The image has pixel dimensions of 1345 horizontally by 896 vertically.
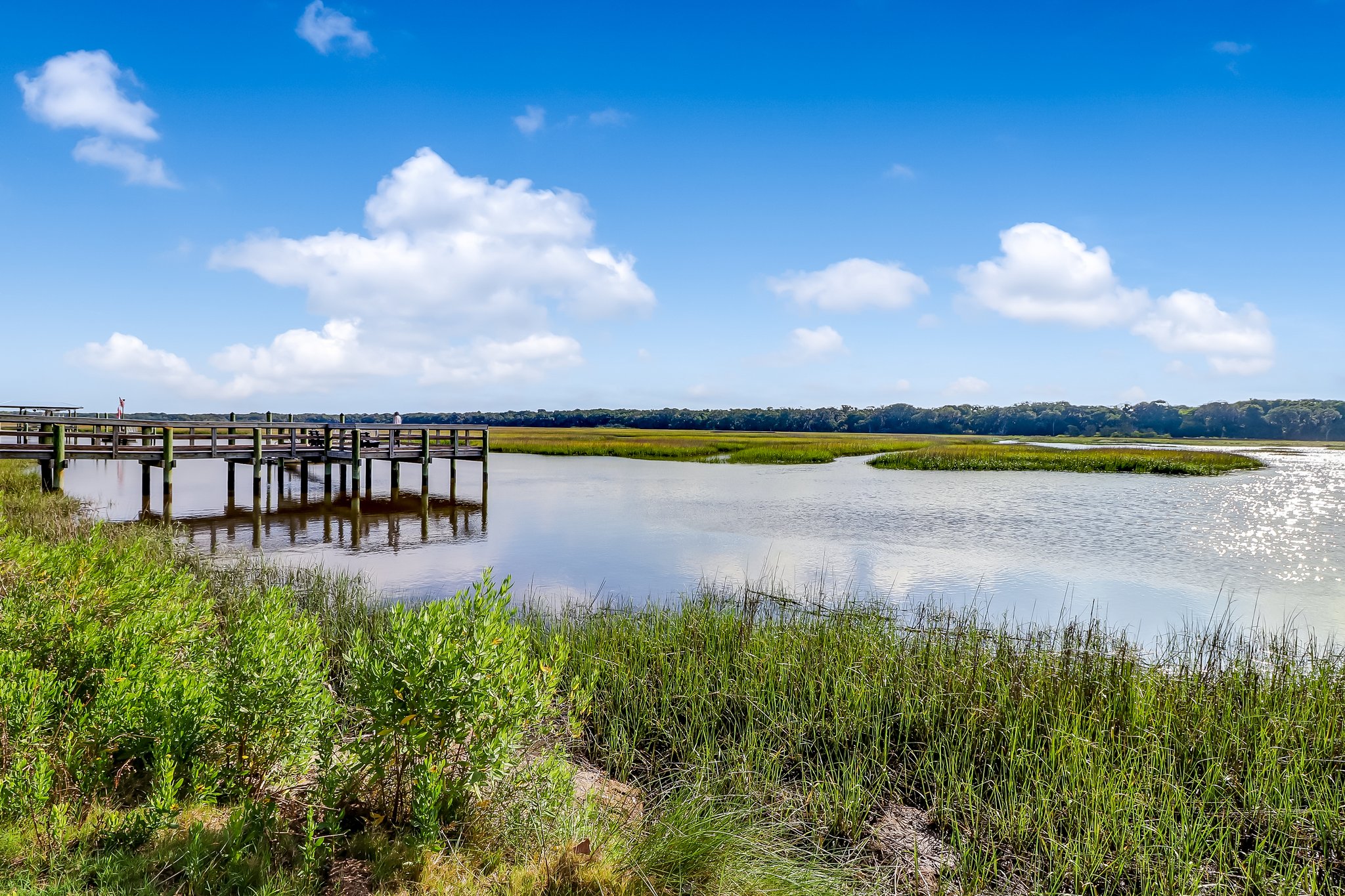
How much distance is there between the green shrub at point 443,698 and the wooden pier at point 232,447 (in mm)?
21638

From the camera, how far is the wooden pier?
22.3 m

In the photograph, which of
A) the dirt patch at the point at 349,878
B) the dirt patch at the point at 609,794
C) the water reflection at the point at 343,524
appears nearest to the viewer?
the dirt patch at the point at 349,878

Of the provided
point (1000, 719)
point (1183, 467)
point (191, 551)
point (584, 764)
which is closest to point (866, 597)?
point (1000, 719)

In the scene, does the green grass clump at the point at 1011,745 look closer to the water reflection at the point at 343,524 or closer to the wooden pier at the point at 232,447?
the water reflection at the point at 343,524

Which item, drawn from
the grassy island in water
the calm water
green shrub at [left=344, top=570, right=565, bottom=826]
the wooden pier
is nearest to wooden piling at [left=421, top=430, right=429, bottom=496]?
the wooden pier

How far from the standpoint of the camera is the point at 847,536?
1962cm

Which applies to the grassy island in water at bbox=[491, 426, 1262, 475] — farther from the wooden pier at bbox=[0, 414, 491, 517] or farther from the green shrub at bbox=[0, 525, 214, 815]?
the green shrub at bbox=[0, 525, 214, 815]

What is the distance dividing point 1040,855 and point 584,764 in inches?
135

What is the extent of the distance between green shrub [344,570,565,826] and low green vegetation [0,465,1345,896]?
19 mm

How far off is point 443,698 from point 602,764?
2744 mm

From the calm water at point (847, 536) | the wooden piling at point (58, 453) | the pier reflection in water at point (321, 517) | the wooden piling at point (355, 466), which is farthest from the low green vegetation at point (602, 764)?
the wooden piling at point (355, 466)

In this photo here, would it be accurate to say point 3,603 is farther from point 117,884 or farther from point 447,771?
point 447,771

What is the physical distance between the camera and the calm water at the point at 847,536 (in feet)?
44.8

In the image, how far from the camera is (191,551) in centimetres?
1565
